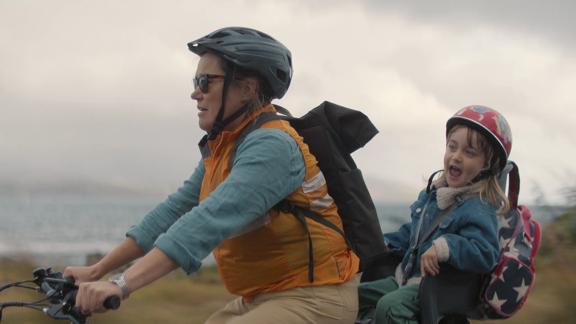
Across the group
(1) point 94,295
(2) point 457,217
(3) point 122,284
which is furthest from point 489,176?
(1) point 94,295

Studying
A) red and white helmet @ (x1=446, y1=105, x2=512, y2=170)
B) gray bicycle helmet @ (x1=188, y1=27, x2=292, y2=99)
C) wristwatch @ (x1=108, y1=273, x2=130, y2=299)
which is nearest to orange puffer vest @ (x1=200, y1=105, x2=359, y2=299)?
gray bicycle helmet @ (x1=188, y1=27, x2=292, y2=99)

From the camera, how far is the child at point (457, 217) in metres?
3.75

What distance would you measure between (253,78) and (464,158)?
0.94 meters

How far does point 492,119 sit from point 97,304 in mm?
1791

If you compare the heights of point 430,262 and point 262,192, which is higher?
point 262,192

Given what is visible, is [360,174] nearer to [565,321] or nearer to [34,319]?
[34,319]

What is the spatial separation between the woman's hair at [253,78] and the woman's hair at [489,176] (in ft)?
2.71

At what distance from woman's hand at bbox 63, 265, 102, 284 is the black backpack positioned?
2.92 feet

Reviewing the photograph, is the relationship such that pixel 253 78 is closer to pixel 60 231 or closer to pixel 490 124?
pixel 490 124

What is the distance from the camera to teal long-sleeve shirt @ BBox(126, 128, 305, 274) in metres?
3.31

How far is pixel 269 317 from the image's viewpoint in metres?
3.59

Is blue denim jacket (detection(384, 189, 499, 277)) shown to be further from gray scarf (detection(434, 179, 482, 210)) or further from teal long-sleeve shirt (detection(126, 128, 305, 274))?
teal long-sleeve shirt (detection(126, 128, 305, 274))

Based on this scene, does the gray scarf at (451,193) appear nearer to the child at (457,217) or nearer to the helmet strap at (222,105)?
the child at (457,217)

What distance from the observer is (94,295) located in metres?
3.14
